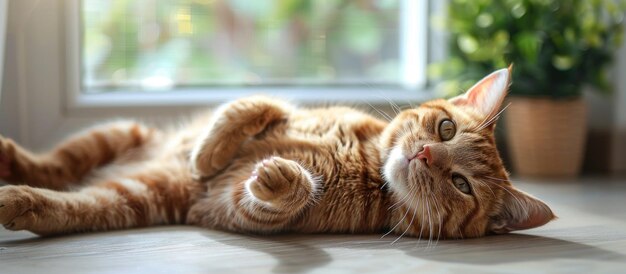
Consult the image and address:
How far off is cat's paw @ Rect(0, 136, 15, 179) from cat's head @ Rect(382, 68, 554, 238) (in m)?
1.20

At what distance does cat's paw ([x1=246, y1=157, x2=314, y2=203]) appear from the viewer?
158 centimetres

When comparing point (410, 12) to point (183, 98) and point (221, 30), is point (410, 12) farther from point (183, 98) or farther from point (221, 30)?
point (183, 98)

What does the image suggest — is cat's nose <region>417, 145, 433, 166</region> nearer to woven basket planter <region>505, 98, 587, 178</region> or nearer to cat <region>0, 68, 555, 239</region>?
cat <region>0, 68, 555, 239</region>

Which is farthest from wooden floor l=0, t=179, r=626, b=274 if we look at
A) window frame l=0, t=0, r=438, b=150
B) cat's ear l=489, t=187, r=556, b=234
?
window frame l=0, t=0, r=438, b=150

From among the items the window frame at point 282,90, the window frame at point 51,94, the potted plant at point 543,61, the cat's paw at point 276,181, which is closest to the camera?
the cat's paw at point 276,181

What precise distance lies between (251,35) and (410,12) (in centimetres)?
85

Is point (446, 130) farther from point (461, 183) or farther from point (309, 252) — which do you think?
point (309, 252)

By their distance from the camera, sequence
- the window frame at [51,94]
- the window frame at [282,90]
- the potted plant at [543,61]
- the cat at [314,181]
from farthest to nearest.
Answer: the potted plant at [543,61]
the window frame at [282,90]
the window frame at [51,94]
the cat at [314,181]

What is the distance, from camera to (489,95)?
1.94m

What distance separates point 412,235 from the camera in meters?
1.81

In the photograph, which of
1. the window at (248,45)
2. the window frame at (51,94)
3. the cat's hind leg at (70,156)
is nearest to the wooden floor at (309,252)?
the cat's hind leg at (70,156)

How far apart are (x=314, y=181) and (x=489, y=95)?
58 centimetres

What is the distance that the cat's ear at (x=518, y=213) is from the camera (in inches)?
68.6

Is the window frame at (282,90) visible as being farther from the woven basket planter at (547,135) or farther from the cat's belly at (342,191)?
the cat's belly at (342,191)
